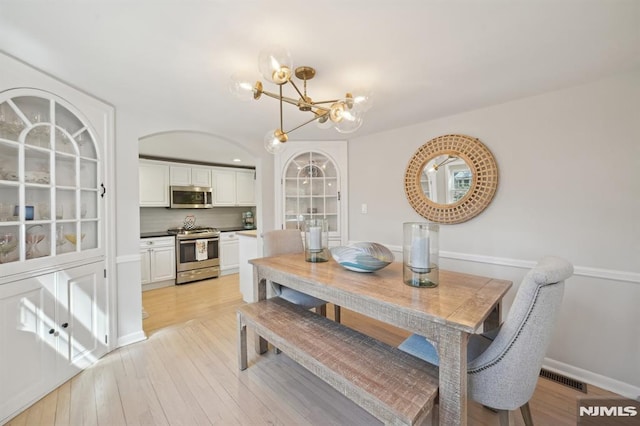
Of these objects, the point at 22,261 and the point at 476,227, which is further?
the point at 476,227

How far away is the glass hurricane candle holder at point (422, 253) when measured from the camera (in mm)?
1455

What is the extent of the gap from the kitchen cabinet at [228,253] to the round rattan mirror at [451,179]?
3.47m

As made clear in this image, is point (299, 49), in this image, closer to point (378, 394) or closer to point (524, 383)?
point (378, 394)

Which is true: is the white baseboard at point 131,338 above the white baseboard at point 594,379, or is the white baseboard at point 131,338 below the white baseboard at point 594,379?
above

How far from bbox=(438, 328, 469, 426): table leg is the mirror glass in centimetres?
177

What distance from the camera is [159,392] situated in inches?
71.6

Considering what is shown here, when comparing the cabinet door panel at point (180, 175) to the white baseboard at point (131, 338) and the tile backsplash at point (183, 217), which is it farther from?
the white baseboard at point (131, 338)

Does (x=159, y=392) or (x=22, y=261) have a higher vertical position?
(x=22, y=261)

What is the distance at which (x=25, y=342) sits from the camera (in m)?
1.71

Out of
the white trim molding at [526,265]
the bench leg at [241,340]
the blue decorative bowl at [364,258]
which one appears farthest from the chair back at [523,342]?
the bench leg at [241,340]

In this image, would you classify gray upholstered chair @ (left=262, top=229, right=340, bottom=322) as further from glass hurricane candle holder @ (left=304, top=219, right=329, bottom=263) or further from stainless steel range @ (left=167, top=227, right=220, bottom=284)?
stainless steel range @ (left=167, top=227, right=220, bottom=284)

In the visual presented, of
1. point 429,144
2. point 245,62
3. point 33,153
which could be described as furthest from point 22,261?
point 429,144

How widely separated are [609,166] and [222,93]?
298cm

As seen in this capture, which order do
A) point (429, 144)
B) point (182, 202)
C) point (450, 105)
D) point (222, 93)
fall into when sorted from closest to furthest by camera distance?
point (222, 93), point (450, 105), point (429, 144), point (182, 202)
